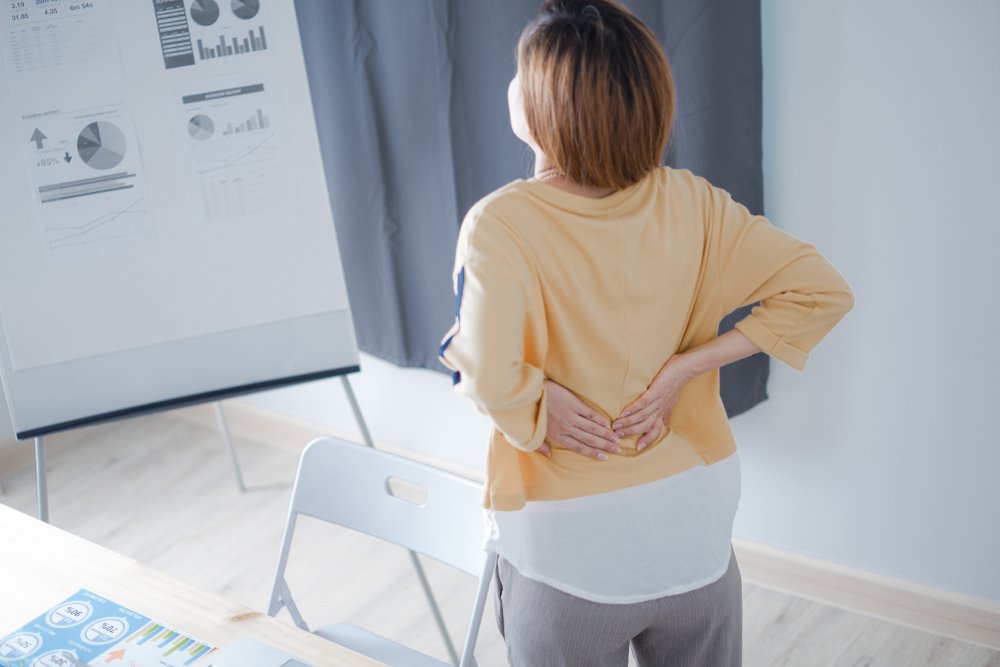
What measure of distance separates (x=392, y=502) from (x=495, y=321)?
64 centimetres

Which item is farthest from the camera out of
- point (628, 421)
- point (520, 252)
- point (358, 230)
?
point (358, 230)

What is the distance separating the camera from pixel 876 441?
207 cm

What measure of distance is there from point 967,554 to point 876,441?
1.00ft

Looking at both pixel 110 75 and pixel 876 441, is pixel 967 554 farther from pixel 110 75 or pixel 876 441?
pixel 110 75

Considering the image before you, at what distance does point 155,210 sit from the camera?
6.36 feet

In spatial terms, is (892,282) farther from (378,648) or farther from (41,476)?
(41,476)

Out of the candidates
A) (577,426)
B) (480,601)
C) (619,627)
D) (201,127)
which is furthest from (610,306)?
(201,127)

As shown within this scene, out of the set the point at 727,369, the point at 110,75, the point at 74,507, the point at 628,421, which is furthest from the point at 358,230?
the point at 628,421

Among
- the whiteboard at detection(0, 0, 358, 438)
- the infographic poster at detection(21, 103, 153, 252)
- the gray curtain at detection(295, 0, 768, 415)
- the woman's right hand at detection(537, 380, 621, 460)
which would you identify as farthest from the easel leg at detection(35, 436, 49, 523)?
the woman's right hand at detection(537, 380, 621, 460)

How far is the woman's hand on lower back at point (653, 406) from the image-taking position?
1165mm

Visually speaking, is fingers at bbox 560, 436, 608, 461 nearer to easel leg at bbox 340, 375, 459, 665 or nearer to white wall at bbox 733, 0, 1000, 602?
easel leg at bbox 340, 375, 459, 665

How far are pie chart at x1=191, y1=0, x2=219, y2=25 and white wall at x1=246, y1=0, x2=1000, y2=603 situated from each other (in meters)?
1.12

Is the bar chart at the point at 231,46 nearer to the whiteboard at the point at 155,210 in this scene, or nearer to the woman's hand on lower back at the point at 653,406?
the whiteboard at the point at 155,210

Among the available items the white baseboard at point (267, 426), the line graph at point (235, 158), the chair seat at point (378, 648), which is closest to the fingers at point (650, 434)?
the chair seat at point (378, 648)
